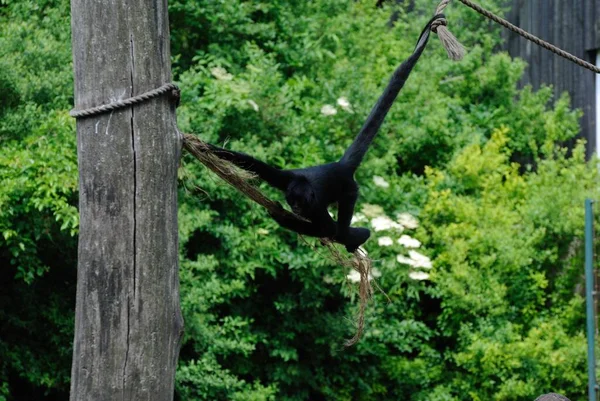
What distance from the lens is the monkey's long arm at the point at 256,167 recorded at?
3.51 metres

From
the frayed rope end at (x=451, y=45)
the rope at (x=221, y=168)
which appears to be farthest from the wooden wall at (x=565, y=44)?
the rope at (x=221, y=168)

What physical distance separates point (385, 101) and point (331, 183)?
0.54 m

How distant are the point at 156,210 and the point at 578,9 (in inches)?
324

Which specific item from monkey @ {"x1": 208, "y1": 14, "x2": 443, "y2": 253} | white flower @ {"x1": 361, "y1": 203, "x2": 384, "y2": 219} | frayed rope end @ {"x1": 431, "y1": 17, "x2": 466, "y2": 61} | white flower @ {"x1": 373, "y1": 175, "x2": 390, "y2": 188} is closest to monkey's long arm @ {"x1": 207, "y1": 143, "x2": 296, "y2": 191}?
monkey @ {"x1": 208, "y1": 14, "x2": 443, "y2": 253}

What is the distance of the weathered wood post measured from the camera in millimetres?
2914

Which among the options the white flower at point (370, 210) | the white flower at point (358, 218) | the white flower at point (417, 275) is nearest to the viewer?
the white flower at point (358, 218)

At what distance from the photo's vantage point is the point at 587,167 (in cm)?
942

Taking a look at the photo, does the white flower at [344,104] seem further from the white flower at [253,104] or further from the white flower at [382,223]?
the white flower at [382,223]

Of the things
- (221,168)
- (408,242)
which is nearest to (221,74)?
(408,242)

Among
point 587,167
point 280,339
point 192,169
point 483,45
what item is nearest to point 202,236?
point 192,169

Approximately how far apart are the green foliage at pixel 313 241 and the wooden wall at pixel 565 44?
296 millimetres

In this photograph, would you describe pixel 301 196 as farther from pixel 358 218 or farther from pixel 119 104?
pixel 358 218

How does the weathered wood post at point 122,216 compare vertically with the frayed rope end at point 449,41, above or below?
below

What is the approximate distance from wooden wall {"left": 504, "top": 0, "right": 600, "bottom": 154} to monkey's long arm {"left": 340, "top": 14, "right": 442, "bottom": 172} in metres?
6.52
